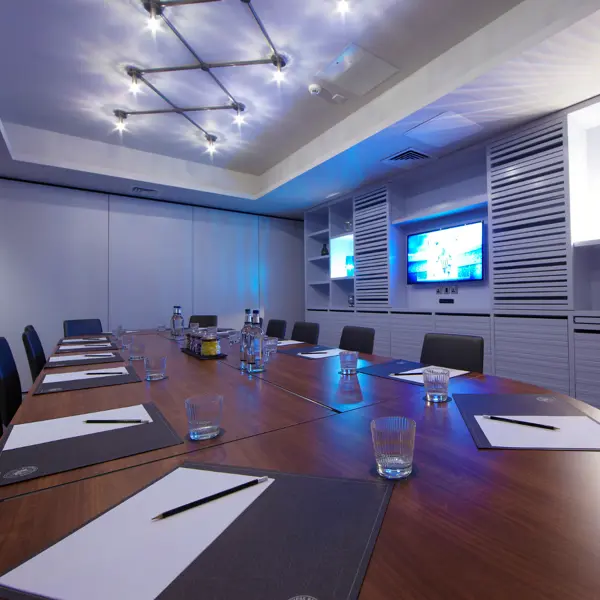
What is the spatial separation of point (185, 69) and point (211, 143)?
1419mm

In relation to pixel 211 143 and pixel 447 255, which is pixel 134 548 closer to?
pixel 447 255

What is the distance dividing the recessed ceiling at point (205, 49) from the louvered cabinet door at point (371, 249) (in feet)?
4.50

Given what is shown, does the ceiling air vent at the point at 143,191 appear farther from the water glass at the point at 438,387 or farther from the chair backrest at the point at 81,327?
the water glass at the point at 438,387

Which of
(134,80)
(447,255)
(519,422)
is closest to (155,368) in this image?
(519,422)

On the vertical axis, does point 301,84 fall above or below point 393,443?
above

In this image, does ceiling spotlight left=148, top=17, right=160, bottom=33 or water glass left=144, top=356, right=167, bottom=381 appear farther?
ceiling spotlight left=148, top=17, right=160, bottom=33

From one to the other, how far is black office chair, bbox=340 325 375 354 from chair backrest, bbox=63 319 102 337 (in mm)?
2928

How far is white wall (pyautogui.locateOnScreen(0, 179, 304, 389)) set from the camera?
4520mm

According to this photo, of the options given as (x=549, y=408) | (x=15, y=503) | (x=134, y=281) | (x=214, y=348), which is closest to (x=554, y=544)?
(x=549, y=408)

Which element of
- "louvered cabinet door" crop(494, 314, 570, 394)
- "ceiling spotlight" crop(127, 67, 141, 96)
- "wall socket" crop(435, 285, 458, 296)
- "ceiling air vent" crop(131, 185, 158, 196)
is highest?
"ceiling spotlight" crop(127, 67, 141, 96)

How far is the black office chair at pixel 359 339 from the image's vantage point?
2.64m

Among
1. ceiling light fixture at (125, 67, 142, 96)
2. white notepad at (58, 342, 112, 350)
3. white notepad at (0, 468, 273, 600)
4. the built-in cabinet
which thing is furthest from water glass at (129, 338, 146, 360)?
the built-in cabinet

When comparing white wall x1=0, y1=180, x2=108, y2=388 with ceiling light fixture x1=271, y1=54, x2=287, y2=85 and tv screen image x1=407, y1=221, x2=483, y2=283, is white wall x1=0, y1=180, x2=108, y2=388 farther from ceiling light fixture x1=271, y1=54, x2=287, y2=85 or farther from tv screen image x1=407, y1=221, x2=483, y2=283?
tv screen image x1=407, y1=221, x2=483, y2=283

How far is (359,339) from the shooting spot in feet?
8.96
